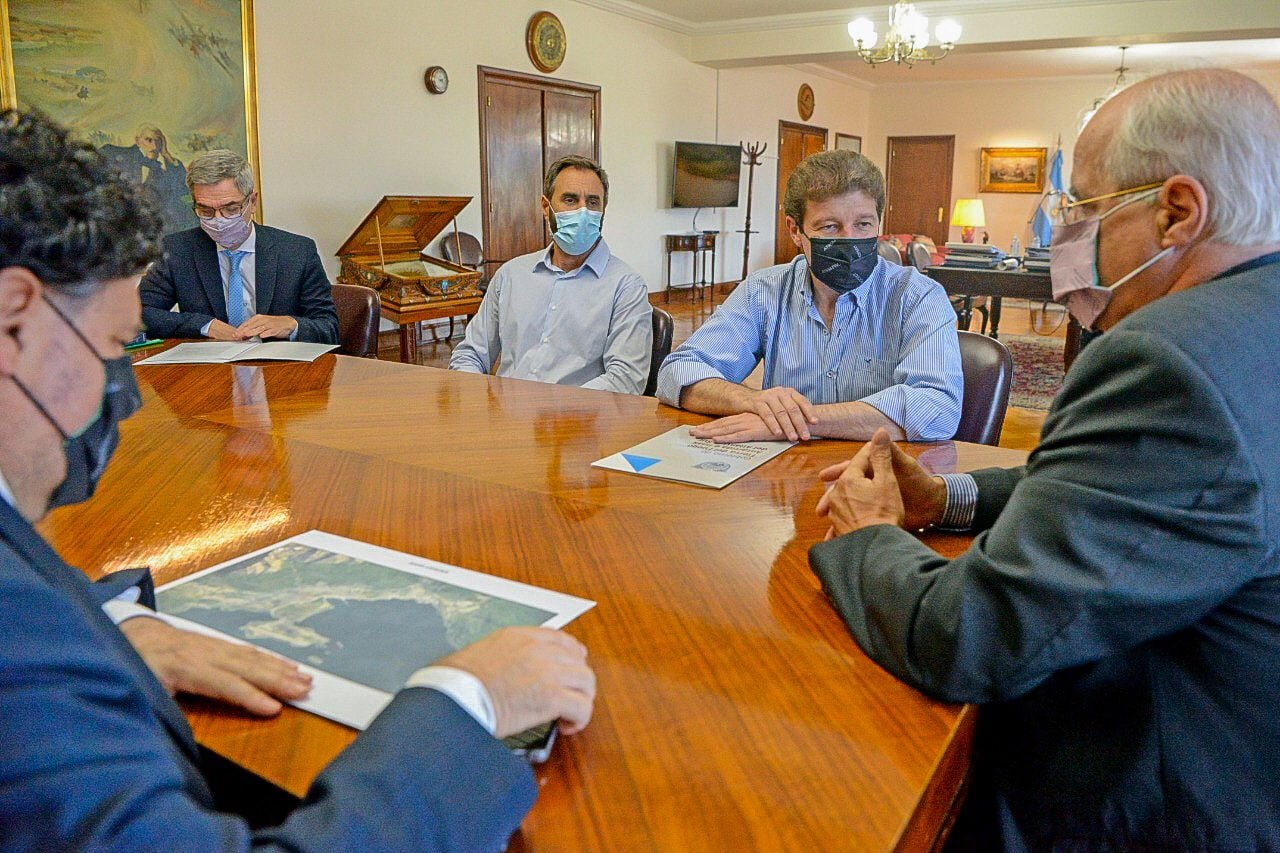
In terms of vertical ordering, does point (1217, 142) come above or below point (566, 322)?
above

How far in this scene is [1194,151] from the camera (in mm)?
895

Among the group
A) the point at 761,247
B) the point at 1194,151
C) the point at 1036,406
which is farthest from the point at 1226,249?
the point at 761,247

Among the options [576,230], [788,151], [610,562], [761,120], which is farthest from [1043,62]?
[610,562]

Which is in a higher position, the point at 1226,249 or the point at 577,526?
the point at 1226,249

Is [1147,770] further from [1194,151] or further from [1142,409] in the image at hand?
[1194,151]

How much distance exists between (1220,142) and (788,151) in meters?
11.7

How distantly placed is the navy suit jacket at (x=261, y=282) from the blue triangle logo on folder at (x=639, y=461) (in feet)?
5.77

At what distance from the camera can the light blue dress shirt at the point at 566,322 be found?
272 cm

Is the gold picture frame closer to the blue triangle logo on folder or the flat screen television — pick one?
the flat screen television

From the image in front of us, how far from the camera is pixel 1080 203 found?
106 centimetres

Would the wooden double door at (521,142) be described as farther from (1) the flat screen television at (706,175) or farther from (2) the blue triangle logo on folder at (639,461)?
(2) the blue triangle logo on folder at (639,461)

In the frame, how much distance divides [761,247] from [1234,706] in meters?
11.5

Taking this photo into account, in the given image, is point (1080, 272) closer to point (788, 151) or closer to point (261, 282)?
point (261, 282)

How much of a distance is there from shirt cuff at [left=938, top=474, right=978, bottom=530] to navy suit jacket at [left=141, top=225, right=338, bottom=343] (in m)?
2.29
